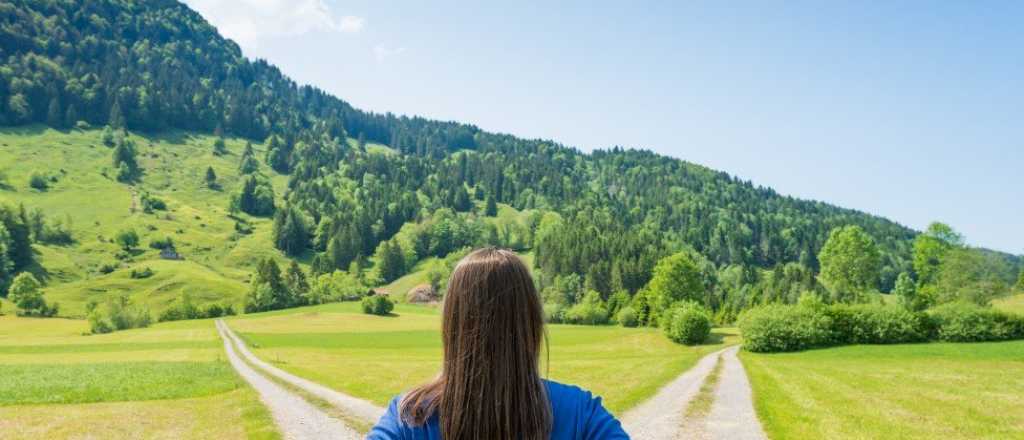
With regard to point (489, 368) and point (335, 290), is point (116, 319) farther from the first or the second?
point (489, 368)


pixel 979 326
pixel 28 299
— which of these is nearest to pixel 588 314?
pixel 979 326

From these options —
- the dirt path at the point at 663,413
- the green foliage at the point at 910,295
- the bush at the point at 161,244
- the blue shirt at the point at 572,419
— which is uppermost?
the green foliage at the point at 910,295

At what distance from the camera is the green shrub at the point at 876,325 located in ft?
204

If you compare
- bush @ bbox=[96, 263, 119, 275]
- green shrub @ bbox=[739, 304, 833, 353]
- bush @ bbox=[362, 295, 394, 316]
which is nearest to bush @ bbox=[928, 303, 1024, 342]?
green shrub @ bbox=[739, 304, 833, 353]

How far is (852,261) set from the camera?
105812 millimetres

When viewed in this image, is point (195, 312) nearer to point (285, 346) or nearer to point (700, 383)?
point (285, 346)

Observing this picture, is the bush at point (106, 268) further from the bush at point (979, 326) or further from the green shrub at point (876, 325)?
the bush at point (979, 326)

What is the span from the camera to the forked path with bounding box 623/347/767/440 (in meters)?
21.4

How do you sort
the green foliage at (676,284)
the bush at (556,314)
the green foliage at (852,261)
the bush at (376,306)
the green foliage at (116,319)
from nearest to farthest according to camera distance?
the green foliage at (676,284), the green foliage at (116,319), the green foliage at (852,261), the bush at (556,314), the bush at (376,306)

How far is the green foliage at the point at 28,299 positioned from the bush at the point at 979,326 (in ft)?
507

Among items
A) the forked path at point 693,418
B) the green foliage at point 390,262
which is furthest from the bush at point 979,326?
the green foliage at point 390,262

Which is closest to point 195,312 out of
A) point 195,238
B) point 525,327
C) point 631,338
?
point 195,238

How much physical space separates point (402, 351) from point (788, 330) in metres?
44.1

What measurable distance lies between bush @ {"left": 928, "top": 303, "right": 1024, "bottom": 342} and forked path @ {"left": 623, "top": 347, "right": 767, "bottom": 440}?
40.3 meters
